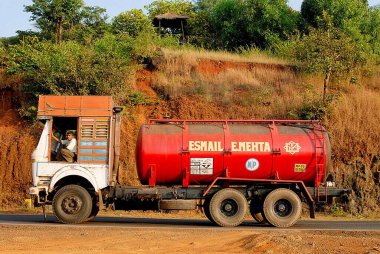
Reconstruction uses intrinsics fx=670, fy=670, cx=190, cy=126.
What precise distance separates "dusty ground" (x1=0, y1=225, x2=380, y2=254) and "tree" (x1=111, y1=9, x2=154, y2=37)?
28754 mm

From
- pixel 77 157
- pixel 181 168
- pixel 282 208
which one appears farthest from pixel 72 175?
pixel 282 208

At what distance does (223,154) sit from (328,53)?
1374cm

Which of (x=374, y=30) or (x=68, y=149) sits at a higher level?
(x=374, y=30)

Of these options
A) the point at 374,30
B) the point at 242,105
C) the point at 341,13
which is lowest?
the point at 242,105

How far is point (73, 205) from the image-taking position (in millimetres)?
19594

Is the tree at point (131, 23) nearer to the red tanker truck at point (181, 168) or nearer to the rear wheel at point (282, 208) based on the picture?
the red tanker truck at point (181, 168)

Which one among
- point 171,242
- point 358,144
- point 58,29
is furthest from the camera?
point 58,29

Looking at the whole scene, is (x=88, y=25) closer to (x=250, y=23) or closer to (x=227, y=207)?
(x=250, y=23)

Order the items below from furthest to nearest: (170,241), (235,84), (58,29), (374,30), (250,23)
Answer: (58,29)
(250,23)
(374,30)
(235,84)
(170,241)

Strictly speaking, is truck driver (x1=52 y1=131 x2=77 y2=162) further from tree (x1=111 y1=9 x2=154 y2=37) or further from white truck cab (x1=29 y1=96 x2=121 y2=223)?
tree (x1=111 y1=9 x2=154 y2=37)

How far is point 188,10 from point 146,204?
41.2 meters

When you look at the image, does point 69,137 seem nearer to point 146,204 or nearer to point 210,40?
point 146,204

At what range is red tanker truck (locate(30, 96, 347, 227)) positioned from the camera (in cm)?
1966

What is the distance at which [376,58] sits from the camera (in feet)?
122
